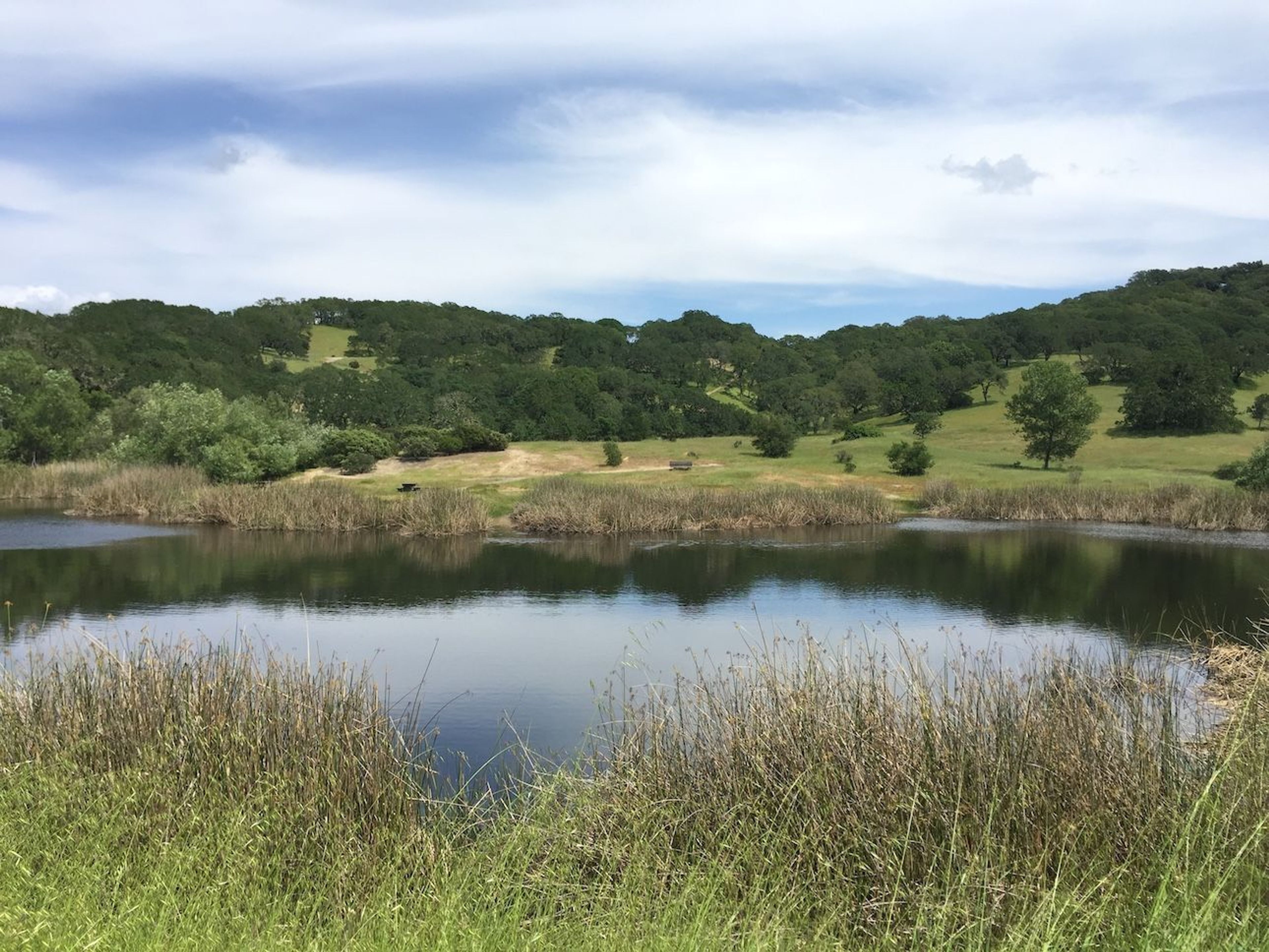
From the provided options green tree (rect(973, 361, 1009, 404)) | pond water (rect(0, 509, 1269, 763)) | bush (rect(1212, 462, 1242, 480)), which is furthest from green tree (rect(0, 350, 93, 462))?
green tree (rect(973, 361, 1009, 404))

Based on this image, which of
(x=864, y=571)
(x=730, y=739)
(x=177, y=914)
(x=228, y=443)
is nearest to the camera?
(x=177, y=914)

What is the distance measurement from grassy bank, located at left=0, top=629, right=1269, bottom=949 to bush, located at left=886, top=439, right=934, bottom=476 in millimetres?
45885

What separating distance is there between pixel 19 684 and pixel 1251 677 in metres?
15.0

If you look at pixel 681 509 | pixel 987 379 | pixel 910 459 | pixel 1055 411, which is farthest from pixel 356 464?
pixel 987 379

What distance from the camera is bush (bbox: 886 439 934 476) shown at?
56625 millimetres

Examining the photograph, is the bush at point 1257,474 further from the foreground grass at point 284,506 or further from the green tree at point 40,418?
the green tree at point 40,418

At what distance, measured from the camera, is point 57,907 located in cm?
695

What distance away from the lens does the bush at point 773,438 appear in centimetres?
6328

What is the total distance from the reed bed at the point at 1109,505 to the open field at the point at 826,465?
6.11 ft

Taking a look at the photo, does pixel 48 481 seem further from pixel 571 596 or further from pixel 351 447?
pixel 571 596

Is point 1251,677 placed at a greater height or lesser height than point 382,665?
greater

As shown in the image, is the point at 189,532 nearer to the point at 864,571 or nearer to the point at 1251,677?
the point at 864,571

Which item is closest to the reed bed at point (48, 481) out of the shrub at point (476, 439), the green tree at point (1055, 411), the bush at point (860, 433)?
the shrub at point (476, 439)

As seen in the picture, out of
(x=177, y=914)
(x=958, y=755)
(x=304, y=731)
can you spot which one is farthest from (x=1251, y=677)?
(x=177, y=914)
